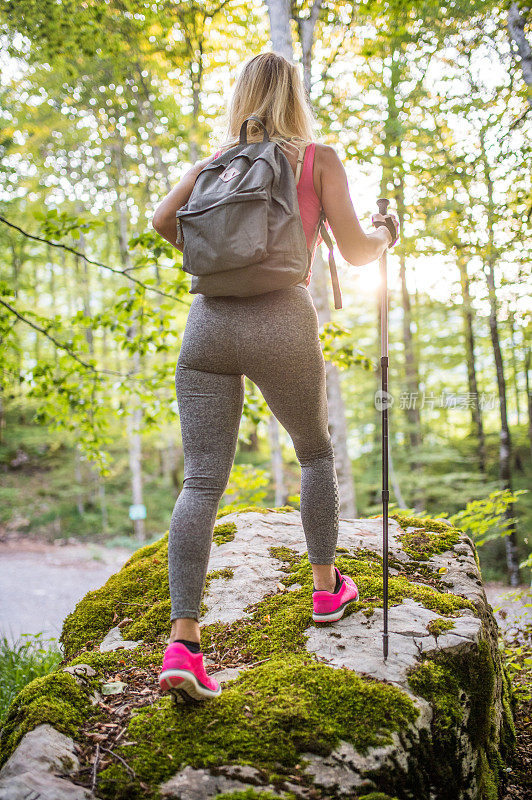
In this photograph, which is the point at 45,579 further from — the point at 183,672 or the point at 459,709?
the point at 459,709

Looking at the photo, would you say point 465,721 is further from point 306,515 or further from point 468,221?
point 468,221

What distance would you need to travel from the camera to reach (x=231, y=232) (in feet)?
5.73

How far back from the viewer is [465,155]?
5523 mm

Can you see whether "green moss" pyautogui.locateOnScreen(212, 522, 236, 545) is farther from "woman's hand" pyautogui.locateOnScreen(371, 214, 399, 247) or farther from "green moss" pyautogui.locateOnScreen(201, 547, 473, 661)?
"woman's hand" pyautogui.locateOnScreen(371, 214, 399, 247)

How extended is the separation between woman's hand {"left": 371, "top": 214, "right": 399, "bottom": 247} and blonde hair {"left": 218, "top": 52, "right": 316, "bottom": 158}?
48 centimetres

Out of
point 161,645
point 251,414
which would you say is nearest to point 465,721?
point 161,645

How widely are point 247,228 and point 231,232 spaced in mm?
58

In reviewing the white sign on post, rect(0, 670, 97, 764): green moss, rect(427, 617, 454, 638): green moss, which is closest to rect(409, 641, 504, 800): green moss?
rect(427, 617, 454, 638): green moss

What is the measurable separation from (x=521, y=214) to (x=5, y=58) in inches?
391

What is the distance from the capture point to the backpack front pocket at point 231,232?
172 centimetres

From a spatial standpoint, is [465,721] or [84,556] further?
[84,556]

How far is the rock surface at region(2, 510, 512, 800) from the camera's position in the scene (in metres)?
1.57

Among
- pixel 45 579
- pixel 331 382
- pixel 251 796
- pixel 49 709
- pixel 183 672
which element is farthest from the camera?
pixel 45 579

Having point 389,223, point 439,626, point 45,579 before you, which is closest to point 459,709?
point 439,626
